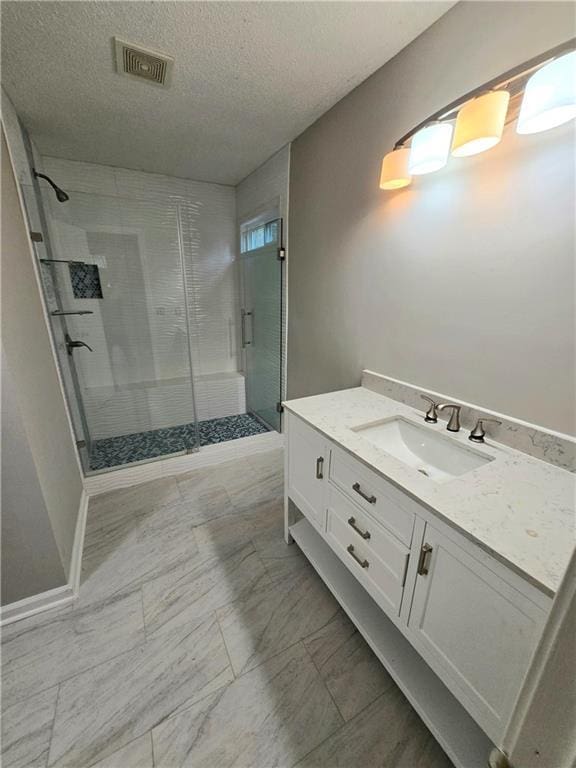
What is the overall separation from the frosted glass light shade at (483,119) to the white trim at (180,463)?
241 cm

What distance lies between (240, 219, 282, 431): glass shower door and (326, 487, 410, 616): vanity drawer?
1.62m

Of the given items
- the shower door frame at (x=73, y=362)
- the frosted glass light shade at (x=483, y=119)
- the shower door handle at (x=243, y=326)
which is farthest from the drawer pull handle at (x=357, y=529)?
the shower door handle at (x=243, y=326)

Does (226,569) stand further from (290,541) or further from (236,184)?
(236,184)

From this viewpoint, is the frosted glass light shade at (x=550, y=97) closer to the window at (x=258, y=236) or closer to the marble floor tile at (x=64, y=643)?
the window at (x=258, y=236)

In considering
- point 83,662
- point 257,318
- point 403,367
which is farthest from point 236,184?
Answer: point 83,662

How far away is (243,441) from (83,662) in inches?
70.0

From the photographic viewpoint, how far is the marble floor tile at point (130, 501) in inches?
76.8

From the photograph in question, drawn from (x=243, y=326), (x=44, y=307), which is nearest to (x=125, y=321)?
(x=44, y=307)

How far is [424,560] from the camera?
0.89 metres

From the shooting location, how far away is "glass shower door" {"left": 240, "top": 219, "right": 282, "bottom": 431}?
104 inches

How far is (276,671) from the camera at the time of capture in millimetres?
1170

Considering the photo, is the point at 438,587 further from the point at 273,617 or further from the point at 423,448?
the point at 273,617

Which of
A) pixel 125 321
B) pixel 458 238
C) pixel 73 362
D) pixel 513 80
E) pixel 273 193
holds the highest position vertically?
pixel 273 193

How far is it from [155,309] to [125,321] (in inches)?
11.7
